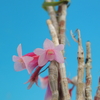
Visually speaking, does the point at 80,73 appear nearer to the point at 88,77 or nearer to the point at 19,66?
the point at 88,77

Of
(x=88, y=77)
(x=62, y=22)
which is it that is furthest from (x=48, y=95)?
(x=62, y=22)

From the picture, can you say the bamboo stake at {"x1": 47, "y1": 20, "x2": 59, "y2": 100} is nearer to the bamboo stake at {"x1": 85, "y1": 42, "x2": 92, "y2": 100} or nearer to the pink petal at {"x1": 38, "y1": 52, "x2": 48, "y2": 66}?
the pink petal at {"x1": 38, "y1": 52, "x2": 48, "y2": 66}

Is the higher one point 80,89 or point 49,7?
point 49,7

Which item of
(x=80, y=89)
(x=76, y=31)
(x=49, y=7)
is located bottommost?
(x=80, y=89)

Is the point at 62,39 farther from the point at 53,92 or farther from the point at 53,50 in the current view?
the point at 53,92

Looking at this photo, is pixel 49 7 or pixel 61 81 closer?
pixel 61 81

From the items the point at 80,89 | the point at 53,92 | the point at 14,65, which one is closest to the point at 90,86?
the point at 80,89

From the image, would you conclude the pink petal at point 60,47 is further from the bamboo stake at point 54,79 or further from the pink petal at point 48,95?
the pink petal at point 48,95
